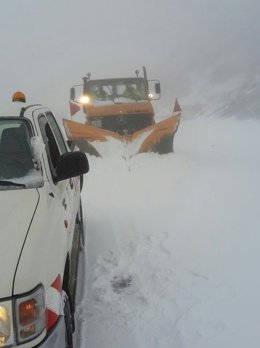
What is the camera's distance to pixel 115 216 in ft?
21.3

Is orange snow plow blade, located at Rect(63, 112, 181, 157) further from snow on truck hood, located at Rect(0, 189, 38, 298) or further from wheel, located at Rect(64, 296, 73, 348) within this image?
wheel, located at Rect(64, 296, 73, 348)

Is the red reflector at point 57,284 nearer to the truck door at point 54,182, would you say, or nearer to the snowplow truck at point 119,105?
the truck door at point 54,182

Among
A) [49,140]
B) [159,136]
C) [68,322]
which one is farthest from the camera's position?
[159,136]

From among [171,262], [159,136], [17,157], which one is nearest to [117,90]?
[159,136]

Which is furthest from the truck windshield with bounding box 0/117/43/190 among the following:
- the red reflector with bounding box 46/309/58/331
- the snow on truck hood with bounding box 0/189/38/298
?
the red reflector with bounding box 46/309/58/331

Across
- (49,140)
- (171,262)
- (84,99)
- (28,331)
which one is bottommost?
(171,262)

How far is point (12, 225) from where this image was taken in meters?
2.21

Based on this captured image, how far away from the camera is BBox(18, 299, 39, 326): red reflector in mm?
1848

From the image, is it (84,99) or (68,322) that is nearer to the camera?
(68,322)

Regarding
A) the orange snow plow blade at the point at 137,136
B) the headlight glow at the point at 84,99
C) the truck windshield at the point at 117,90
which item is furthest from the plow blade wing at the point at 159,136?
the headlight glow at the point at 84,99

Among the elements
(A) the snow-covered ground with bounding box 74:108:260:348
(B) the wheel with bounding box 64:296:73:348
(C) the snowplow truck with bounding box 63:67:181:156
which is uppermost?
(C) the snowplow truck with bounding box 63:67:181:156

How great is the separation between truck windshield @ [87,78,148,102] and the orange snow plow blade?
166cm

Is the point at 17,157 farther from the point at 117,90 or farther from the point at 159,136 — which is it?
the point at 117,90

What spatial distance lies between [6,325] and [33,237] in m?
0.45
